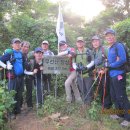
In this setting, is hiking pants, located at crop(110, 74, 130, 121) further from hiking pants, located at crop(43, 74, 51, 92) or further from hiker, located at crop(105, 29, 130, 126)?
hiking pants, located at crop(43, 74, 51, 92)

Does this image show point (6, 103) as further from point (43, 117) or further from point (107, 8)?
point (107, 8)

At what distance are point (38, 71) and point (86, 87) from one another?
1447mm

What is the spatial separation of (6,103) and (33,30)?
5.85 meters

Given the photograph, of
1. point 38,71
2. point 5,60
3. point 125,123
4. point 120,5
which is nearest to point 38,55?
point 38,71

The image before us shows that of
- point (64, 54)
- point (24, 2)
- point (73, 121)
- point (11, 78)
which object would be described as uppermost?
point (24, 2)

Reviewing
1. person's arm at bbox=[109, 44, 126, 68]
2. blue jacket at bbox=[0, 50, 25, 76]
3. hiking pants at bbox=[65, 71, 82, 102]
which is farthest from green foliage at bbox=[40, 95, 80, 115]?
person's arm at bbox=[109, 44, 126, 68]

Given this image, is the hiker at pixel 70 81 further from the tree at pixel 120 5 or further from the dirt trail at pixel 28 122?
the tree at pixel 120 5

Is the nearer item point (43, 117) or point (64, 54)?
point (43, 117)

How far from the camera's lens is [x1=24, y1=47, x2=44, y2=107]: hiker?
A: 8297 mm

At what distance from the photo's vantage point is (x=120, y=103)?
23.5 feet

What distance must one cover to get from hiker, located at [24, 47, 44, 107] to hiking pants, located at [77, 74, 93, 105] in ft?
3.68

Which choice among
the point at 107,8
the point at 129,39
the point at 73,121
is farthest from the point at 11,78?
the point at 107,8

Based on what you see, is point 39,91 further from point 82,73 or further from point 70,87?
point 82,73

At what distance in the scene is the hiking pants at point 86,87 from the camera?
8273 mm
